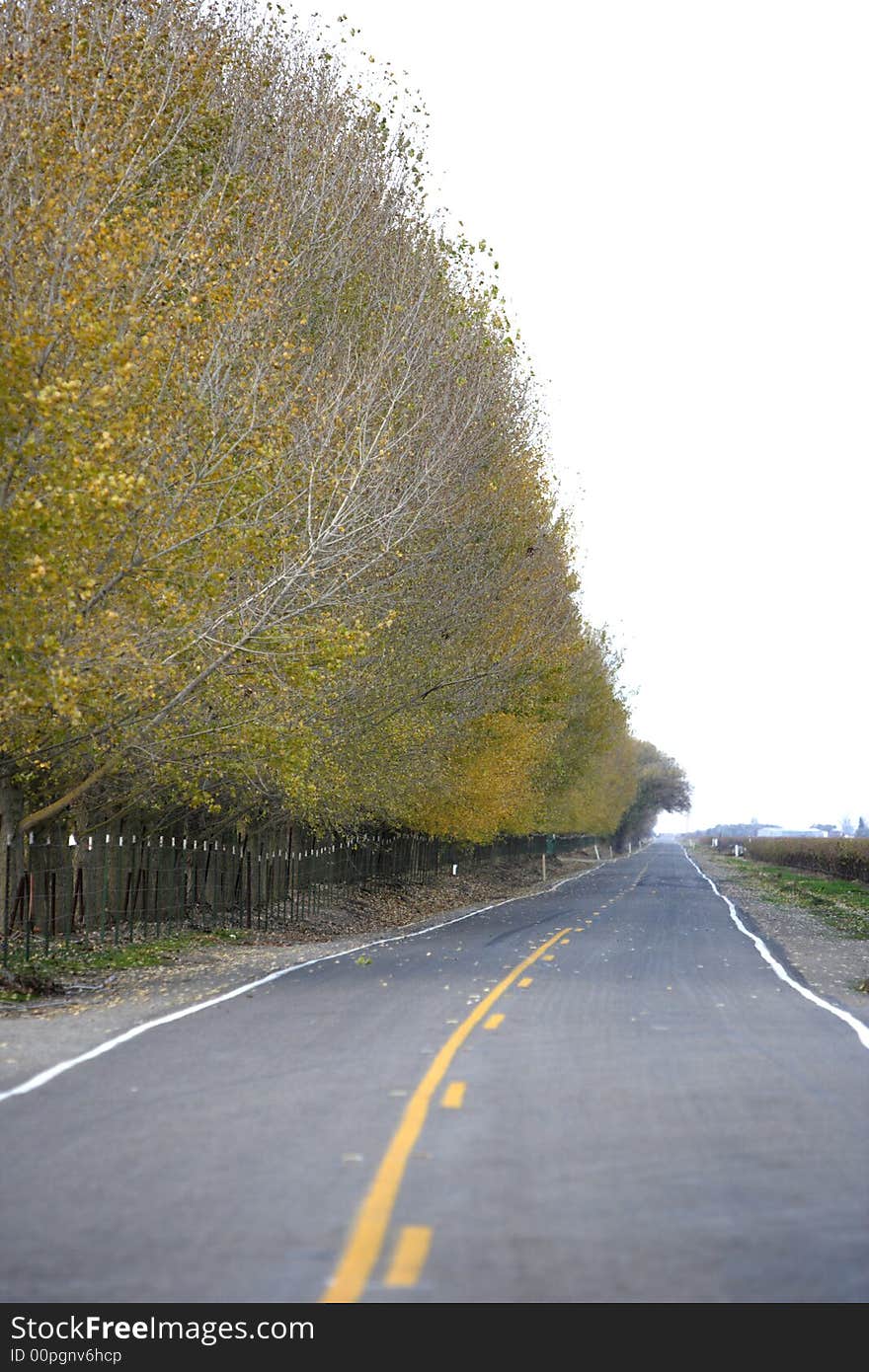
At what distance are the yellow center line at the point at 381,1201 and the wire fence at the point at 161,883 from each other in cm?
1293

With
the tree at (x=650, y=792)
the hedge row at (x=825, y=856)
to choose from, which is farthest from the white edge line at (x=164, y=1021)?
the tree at (x=650, y=792)

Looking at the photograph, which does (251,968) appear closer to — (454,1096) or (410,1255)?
(454,1096)

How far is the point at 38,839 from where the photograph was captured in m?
31.4

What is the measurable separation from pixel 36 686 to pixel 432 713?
20.8 meters

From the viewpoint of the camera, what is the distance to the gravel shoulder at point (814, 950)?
20828mm

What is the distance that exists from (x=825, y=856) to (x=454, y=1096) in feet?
280

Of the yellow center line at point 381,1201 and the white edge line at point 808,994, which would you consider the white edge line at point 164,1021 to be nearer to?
the yellow center line at point 381,1201

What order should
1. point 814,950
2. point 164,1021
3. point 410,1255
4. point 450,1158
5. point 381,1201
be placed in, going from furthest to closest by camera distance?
point 814,950, point 164,1021, point 450,1158, point 381,1201, point 410,1255

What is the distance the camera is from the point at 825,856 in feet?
305

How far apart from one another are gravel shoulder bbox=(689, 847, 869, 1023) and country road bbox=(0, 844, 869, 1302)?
12.7ft

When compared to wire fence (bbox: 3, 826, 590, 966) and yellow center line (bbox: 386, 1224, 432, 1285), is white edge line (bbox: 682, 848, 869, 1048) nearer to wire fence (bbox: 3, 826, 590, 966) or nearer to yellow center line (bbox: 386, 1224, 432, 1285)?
yellow center line (bbox: 386, 1224, 432, 1285)

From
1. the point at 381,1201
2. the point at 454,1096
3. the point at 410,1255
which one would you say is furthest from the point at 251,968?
the point at 410,1255
